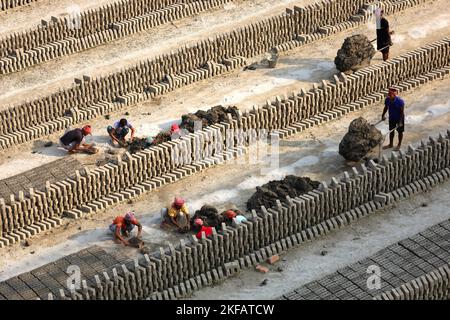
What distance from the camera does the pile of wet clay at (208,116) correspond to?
46.7 m

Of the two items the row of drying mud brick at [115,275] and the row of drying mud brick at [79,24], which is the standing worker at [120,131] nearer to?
the row of drying mud brick at [115,275]

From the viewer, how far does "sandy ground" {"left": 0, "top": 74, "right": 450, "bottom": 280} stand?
41.8 meters

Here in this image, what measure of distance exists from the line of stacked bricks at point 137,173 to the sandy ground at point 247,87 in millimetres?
2137

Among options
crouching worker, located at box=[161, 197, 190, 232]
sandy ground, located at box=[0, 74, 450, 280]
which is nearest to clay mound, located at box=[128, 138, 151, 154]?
sandy ground, located at box=[0, 74, 450, 280]

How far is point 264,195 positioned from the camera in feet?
140

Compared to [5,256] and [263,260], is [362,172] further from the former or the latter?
[5,256]

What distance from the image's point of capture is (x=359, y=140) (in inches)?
1753

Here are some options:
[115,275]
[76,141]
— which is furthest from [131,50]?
[115,275]

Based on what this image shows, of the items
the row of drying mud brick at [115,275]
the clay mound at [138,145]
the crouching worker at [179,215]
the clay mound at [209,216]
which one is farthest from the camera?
the clay mound at [138,145]

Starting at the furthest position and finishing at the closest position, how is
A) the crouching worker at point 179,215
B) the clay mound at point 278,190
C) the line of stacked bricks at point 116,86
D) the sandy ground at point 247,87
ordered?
the line of stacked bricks at point 116,86 → the sandy ground at point 247,87 → the clay mound at point 278,190 → the crouching worker at point 179,215

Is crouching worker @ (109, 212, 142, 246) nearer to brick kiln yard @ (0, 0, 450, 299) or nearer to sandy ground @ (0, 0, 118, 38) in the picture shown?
brick kiln yard @ (0, 0, 450, 299)

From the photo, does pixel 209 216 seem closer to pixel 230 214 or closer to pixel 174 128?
pixel 230 214

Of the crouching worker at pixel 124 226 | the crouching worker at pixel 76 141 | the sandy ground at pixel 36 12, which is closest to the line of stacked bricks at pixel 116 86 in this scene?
the crouching worker at pixel 76 141

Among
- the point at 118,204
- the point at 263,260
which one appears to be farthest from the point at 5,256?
the point at 263,260
